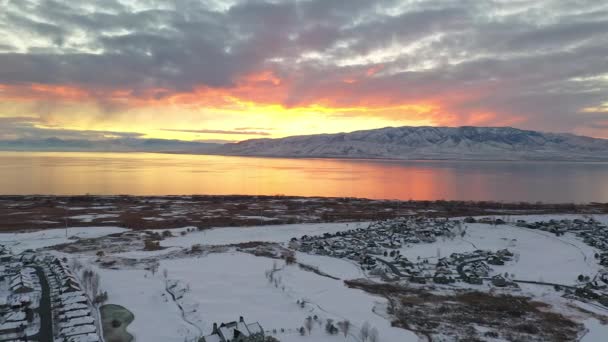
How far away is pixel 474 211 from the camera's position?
1988 inches

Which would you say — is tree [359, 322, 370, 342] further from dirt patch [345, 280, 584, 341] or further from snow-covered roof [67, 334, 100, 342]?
snow-covered roof [67, 334, 100, 342]

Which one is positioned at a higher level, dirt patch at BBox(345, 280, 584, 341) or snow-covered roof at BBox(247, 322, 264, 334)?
snow-covered roof at BBox(247, 322, 264, 334)

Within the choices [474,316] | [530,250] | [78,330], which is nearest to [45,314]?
[78,330]

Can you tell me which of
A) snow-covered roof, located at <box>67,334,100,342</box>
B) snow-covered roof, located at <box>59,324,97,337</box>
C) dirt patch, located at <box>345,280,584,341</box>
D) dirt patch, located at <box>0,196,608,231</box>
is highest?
dirt patch, located at <box>0,196,608,231</box>

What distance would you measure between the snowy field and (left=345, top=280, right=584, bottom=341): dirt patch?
738mm

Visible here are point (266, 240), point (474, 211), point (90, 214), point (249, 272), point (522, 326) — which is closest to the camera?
point (522, 326)

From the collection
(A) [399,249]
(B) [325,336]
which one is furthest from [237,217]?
(B) [325,336]

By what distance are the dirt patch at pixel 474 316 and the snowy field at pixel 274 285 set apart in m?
0.74

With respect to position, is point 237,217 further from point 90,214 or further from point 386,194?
point 386,194

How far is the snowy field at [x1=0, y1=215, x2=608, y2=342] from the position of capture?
14.3 metres

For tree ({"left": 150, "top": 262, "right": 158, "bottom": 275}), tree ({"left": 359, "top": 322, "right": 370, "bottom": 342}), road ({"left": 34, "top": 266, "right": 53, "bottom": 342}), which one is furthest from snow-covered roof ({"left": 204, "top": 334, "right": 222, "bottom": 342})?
tree ({"left": 150, "top": 262, "right": 158, "bottom": 275})

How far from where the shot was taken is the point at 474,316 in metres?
15.5

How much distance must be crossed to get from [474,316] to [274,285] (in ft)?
29.1

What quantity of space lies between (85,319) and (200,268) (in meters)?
8.23
